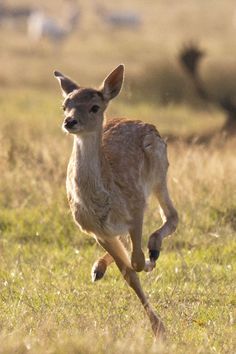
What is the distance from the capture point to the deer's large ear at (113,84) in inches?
338

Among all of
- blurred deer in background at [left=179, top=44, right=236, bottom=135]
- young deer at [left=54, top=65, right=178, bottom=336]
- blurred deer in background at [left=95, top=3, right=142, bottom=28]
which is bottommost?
blurred deer in background at [left=95, top=3, right=142, bottom=28]

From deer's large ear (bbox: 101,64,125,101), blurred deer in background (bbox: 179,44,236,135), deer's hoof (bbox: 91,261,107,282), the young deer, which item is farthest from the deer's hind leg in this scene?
blurred deer in background (bbox: 179,44,236,135)

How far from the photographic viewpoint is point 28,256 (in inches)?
410

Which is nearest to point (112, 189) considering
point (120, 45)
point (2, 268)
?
point (2, 268)

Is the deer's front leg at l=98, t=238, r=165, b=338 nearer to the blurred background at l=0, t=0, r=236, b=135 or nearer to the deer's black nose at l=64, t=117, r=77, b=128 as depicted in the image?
the deer's black nose at l=64, t=117, r=77, b=128

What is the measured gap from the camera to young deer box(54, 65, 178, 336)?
807 centimetres

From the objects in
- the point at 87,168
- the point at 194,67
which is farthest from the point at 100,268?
the point at 194,67

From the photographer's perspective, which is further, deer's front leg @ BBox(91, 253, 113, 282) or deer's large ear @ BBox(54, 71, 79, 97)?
deer's large ear @ BBox(54, 71, 79, 97)

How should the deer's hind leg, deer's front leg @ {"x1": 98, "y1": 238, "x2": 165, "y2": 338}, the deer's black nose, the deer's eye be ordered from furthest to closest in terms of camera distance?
the deer's hind leg < the deer's eye < deer's front leg @ {"x1": 98, "y1": 238, "x2": 165, "y2": 338} < the deer's black nose

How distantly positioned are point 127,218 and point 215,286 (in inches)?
48.9

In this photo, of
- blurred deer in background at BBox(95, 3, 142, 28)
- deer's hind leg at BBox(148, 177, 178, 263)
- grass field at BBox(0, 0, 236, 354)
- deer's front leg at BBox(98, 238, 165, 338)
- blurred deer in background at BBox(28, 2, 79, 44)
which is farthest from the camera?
blurred deer in background at BBox(95, 3, 142, 28)

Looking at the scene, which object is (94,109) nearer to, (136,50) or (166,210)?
(166,210)

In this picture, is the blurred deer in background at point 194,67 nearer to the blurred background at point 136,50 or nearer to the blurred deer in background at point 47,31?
the blurred background at point 136,50

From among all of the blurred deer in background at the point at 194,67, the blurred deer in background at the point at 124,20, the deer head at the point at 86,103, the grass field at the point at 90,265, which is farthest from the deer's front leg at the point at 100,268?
the blurred deer in background at the point at 124,20
